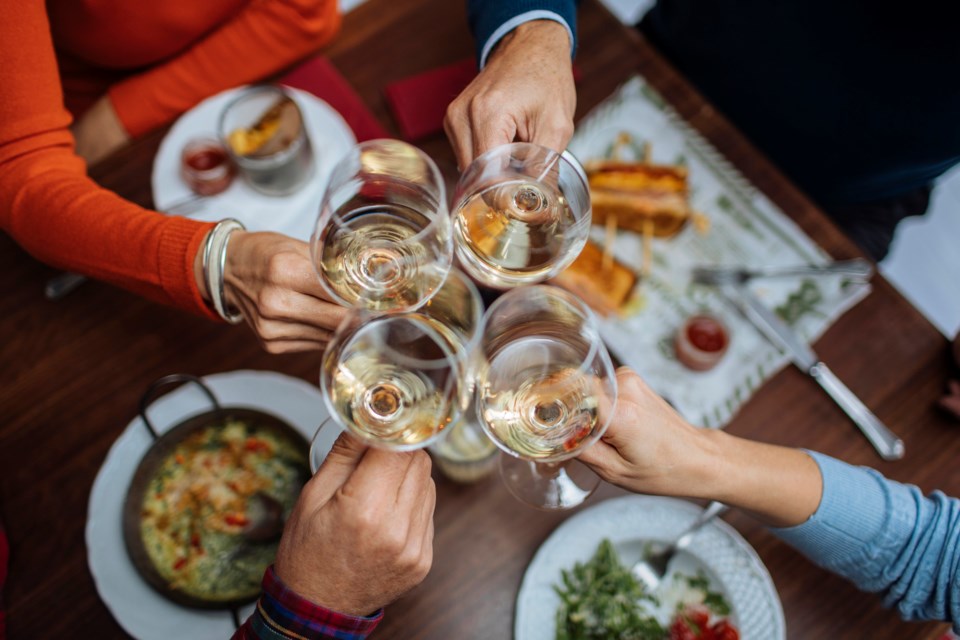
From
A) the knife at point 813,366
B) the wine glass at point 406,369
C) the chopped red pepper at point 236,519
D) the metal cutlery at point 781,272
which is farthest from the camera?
the metal cutlery at point 781,272

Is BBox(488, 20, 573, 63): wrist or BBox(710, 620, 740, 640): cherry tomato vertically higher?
BBox(488, 20, 573, 63): wrist

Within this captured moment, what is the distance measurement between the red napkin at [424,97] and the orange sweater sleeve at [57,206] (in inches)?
22.3

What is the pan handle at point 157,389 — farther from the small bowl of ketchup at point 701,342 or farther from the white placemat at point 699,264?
the small bowl of ketchup at point 701,342

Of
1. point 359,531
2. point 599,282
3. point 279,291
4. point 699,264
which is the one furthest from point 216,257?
point 699,264

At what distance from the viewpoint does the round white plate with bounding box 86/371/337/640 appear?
119 cm

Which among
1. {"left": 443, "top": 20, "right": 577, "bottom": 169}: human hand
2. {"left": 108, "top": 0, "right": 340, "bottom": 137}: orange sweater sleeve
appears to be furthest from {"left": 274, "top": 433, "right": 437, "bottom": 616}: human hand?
{"left": 108, "top": 0, "right": 340, "bottom": 137}: orange sweater sleeve

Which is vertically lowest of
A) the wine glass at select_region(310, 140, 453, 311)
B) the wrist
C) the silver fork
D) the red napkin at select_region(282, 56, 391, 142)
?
the silver fork

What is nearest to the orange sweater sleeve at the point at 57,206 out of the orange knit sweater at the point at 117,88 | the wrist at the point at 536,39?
the orange knit sweater at the point at 117,88

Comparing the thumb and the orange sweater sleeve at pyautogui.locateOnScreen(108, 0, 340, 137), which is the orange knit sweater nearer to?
the orange sweater sleeve at pyautogui.locateOnScreen(108, 0, 340, 137)

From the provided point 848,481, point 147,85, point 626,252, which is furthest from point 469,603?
point 147,85

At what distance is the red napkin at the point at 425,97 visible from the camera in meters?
1.52

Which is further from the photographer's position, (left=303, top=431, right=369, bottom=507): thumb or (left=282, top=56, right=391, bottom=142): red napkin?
(left=282, top=56, right=391, bottom=142): red napkin

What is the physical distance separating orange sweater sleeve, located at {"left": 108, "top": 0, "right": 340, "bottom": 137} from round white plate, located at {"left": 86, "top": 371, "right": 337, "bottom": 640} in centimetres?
68

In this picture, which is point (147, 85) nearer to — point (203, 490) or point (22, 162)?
point (22, 162)
